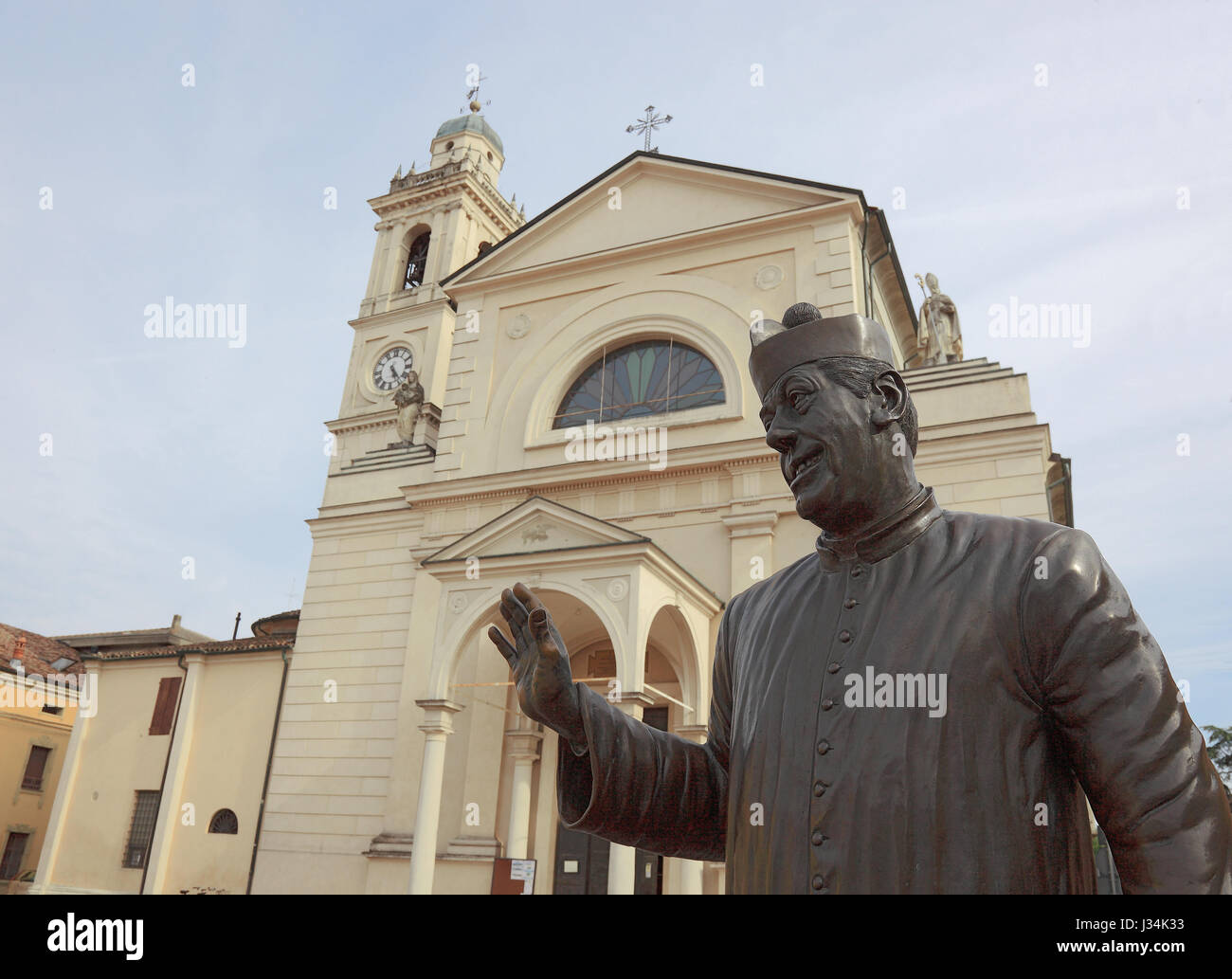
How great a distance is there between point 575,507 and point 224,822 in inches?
346

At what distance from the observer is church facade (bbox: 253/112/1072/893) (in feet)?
40.4

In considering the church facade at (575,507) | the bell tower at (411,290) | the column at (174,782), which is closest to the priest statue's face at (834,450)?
the church facade at (575,507)

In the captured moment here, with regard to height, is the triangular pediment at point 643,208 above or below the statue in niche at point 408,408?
above

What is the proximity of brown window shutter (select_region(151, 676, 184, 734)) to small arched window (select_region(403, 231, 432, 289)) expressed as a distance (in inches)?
731

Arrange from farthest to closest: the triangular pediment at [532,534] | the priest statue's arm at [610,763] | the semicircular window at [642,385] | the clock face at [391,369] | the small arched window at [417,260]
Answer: the small arched window at [417,260] → the clock face at [391,369] → the semicircular window at [642,385] → the triangular pediment at [532,534] → the priest statue's arm at [610,763]

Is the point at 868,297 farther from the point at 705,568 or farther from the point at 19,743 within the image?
the point at 19,743

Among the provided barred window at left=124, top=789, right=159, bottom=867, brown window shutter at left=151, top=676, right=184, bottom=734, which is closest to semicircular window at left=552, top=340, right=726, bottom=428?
brown window shutter at left=151, top=676, right=184, bottom=734

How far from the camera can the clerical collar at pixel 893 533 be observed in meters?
1.83

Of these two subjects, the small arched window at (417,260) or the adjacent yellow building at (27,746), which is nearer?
the adjacent yellow building at (27,746)

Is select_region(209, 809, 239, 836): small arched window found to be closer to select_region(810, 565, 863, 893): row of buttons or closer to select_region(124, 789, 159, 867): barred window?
select_region(124, 789, 159, 867): barred window

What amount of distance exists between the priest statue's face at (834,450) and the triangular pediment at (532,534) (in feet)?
34.9

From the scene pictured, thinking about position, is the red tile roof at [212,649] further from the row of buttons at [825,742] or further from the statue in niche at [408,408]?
the row of buttons at [825,742]
